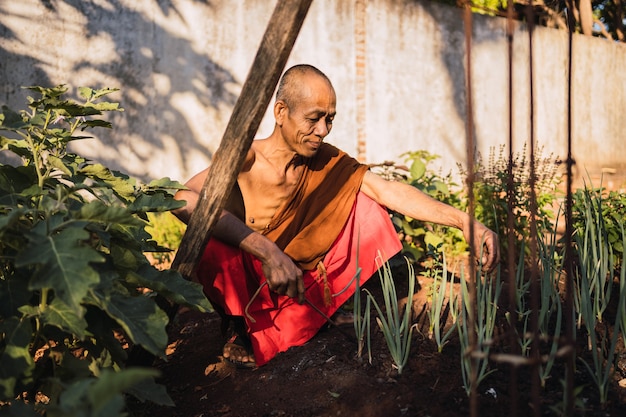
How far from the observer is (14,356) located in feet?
5.62

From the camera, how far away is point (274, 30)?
1.95 m

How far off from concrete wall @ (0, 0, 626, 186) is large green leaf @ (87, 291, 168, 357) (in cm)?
442

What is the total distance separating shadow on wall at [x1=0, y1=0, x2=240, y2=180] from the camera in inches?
219

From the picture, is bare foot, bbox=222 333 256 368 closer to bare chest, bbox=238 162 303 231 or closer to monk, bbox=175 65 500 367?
monk, bbox=175 65 500 367

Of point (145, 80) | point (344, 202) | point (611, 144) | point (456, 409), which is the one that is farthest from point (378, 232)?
point (611, 144)

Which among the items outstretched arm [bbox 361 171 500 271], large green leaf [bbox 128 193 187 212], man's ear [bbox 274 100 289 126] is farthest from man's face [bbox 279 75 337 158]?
large green leaf [bbox 128 193 187 212]

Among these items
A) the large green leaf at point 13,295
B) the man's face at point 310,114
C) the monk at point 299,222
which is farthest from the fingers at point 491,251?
the large green leaf at point 13,295

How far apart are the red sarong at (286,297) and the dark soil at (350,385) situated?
10 centimetres

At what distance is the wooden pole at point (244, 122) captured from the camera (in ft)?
6.37

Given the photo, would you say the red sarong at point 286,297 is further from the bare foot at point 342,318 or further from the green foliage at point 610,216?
the green foliage at point 610,216

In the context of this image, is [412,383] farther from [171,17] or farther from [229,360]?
[171,17]

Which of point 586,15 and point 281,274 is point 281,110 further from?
point 586,15

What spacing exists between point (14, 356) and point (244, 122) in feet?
3.17

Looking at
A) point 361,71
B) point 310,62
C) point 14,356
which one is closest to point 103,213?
point 14,356
